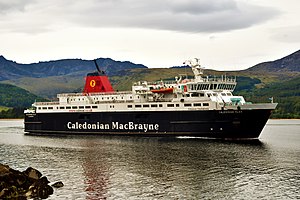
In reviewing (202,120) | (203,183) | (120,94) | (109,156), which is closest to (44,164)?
(109,156)

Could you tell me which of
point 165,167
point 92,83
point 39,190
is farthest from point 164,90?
point 39,190

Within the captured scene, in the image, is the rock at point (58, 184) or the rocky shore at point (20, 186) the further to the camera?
the rock at point (58, 184)

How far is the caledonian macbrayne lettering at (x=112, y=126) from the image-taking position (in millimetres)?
69625

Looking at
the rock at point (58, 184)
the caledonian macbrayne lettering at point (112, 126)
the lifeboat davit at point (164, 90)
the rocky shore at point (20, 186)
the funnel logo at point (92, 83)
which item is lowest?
the rock at point (58, 184)

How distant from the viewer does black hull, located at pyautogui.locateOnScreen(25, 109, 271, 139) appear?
205ft

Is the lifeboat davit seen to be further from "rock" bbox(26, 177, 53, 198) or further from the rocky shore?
"rock" bbox(26, 177, 53, 198)

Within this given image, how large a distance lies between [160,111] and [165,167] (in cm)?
2628

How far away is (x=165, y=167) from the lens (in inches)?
1666

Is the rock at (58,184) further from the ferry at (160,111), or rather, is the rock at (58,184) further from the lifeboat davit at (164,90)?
the lifeboat davit at (164,90)

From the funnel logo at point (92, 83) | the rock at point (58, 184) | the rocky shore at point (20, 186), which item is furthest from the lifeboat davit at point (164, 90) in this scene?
the rocky shore at point (20, 186)

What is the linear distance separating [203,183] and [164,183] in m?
3.04

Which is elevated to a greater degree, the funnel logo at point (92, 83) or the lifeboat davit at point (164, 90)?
the funnel logo at point (92, 83)

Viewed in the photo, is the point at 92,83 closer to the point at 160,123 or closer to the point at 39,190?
the point at 160,123

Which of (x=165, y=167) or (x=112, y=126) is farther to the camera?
(x=112, y=126)
